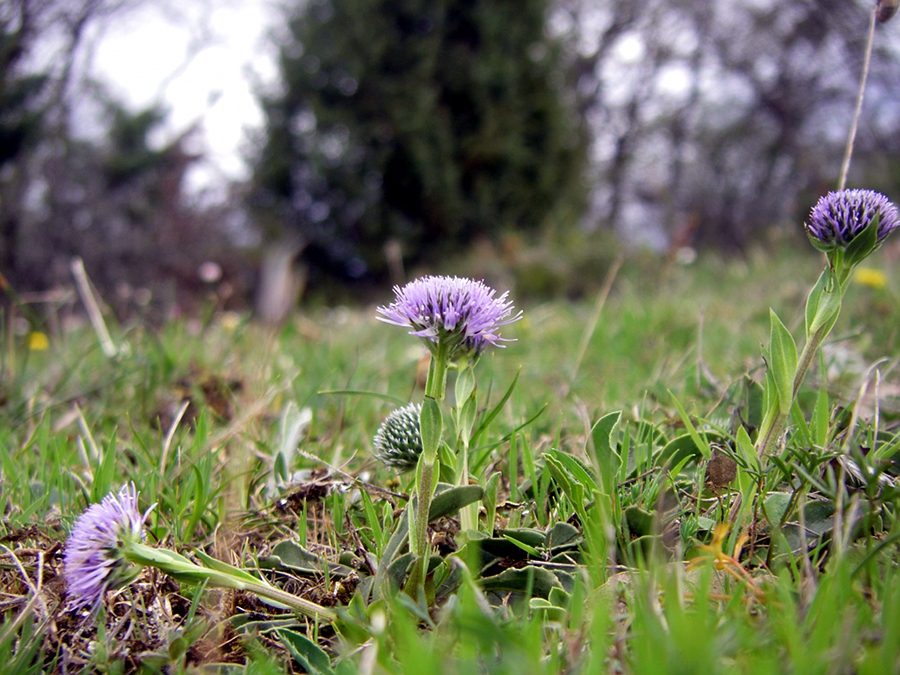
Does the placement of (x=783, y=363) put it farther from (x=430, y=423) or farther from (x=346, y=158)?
(x=346, y=158)

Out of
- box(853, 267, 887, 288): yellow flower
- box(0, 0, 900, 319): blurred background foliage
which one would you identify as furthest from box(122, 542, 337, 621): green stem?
box(0, 0, 900, 319): blurred background foliage

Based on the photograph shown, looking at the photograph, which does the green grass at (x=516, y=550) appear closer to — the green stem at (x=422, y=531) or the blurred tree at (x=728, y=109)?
the green stem at (x=422, y=531)

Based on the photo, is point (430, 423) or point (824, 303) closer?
point (430, 423)

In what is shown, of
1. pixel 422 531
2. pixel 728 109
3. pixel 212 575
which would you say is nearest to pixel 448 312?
pixel 422 531

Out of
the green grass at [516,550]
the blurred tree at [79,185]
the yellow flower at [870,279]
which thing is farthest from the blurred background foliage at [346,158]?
the green grass at [516,550]

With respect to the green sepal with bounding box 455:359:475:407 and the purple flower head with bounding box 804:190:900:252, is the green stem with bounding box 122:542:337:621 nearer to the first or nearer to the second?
the green sepal with bounding box 455:359:475:407

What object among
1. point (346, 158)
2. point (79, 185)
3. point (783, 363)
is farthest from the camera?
point (346, 158)
